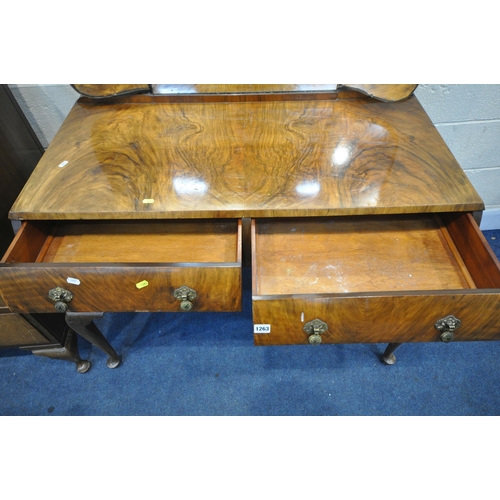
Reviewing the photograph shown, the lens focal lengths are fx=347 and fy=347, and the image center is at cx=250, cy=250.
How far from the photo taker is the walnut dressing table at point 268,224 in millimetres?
647

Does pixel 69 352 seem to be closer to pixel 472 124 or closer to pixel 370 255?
pixel 370 255

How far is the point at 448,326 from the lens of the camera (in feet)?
2.09

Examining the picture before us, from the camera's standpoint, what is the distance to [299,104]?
3.02ft

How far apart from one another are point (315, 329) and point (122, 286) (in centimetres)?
38

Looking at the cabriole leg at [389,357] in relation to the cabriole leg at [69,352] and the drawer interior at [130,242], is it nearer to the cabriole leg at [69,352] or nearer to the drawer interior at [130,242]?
the drawer interior at [130,242]

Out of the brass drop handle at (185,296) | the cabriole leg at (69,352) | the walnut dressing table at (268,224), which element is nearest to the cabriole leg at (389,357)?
the walnut dressing table at (268,224)

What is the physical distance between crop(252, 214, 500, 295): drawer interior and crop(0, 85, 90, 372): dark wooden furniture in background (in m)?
0.64

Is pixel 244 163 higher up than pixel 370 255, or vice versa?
pixel 244 163

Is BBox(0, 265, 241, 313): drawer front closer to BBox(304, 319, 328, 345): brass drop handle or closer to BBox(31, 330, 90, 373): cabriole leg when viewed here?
BBox(304, 319, 328, 345): brass drop handle

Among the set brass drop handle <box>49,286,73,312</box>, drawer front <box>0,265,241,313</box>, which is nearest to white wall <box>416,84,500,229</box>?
drawer front <box>0,265,241,313</box>

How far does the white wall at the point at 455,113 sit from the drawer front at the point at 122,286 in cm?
69

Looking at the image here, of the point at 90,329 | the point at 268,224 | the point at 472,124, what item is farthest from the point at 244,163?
the point at 472,124

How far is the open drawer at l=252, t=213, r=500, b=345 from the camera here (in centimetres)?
61

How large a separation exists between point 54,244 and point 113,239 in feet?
0.44
